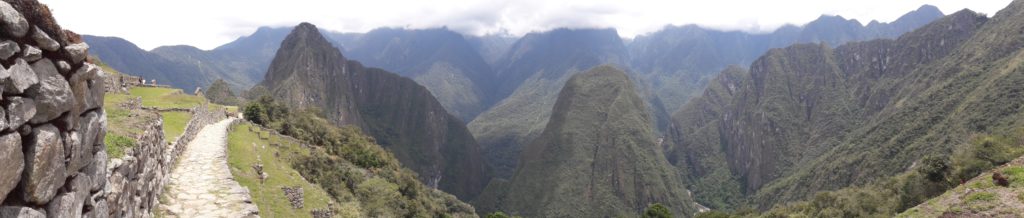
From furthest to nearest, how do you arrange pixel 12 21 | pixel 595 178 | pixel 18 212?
pixel 595 178
pixel 18 212
pixel 12 21

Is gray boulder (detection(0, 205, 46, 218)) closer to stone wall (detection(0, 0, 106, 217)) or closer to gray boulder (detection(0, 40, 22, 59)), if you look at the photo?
stone wall (detection(0, 0, 106, 217))

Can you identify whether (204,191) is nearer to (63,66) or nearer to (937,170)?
(63,66)

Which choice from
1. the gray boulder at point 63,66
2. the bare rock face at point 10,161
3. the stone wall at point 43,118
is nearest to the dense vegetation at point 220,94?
the stone wall at point 43,118

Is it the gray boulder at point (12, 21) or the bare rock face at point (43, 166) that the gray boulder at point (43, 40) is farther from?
the bare rock face at point (43, 166)

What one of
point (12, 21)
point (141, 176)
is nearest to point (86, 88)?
point (12, 21)

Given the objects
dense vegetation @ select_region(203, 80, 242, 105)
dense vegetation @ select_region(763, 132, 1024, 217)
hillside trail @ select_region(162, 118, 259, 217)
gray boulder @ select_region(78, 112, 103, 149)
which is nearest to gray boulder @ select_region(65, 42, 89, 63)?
gray boulder @ select_region(78, 112, 103, 149)

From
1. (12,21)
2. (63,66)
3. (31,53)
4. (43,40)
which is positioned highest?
(12,21)
